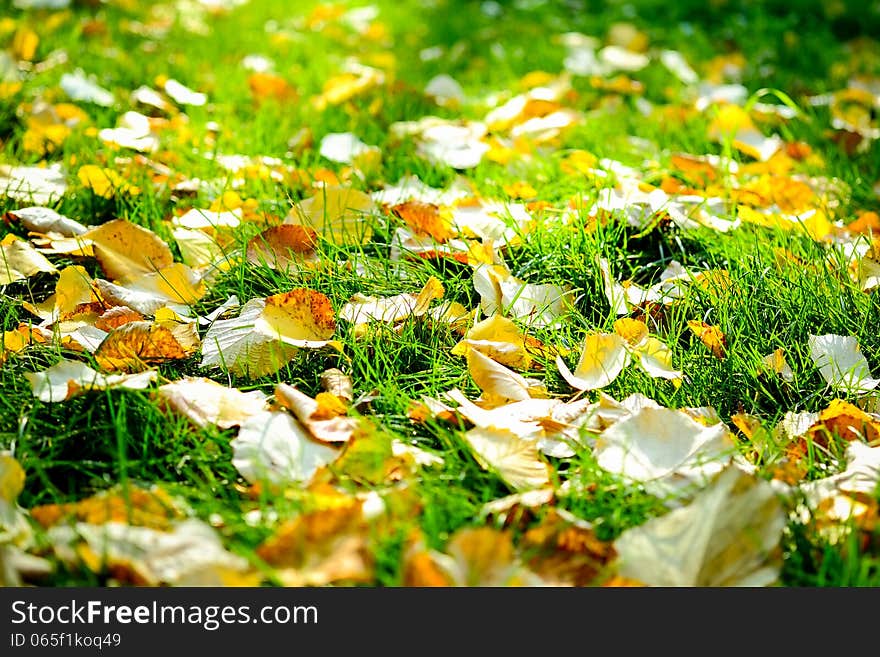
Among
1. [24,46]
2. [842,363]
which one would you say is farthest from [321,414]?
[24,46]

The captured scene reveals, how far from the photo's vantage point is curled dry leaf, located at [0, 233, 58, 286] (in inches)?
60.7

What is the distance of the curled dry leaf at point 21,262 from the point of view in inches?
60.7

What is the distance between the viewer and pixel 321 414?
1225 mm

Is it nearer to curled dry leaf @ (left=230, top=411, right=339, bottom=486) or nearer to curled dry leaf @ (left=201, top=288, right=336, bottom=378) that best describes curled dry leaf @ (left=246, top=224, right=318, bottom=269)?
curled dry leaf @ (left=201, top=288, right=336, bottom=378)

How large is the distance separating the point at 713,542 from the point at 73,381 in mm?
873

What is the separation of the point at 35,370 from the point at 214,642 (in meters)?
0.61

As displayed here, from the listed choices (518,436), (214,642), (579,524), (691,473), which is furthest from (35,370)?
(691,473)

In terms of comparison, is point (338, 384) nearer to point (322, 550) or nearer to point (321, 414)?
point (321, 414)

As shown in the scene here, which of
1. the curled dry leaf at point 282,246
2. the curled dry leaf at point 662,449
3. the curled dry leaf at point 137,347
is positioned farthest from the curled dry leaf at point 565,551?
the curled dry leaf at point 282,246

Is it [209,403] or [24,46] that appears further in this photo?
[24,46]

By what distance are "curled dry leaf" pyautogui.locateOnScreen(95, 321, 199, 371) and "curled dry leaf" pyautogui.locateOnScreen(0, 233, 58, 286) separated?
1.07 ft

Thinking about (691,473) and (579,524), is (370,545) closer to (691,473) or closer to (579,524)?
(579,524)

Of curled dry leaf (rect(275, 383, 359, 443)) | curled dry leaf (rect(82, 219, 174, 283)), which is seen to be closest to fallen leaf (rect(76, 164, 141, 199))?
curled dry leaf (rect(82, 219, 174, 283))

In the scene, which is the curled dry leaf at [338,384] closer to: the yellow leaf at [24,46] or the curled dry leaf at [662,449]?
the curled dry leaf at [662,449]
